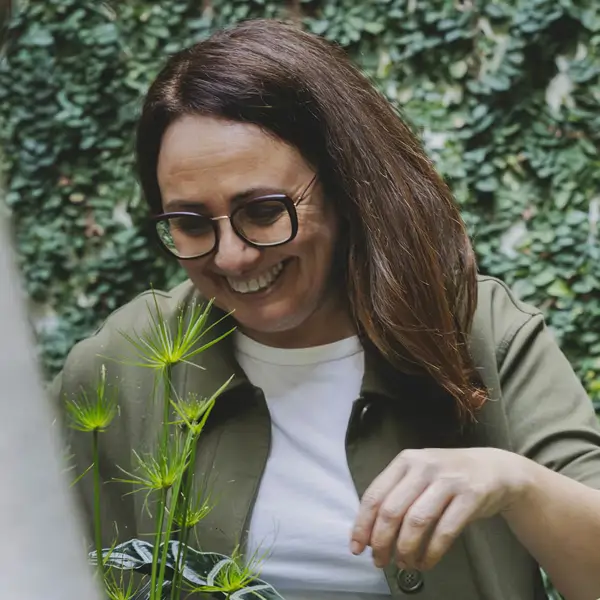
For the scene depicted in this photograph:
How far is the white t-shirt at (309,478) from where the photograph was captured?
892 millimetres

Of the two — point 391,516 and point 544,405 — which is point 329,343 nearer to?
point 544,405

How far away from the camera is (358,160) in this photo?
88 cm

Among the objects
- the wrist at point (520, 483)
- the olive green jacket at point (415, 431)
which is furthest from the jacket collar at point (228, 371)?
the wrist at point (520, 483)

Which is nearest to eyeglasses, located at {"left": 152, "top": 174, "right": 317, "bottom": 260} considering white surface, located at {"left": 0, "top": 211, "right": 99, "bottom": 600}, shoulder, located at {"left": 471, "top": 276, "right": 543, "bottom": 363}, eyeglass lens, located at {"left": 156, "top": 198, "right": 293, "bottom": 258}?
eyeglass lens, located at {"left": 156, "top": 198, "right": 293, "bottom": 258}

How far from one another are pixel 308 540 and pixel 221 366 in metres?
0.22

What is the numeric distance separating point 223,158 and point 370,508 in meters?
0.38

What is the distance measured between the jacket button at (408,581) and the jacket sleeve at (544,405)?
0.59 ft

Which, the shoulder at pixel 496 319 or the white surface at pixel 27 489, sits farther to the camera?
the shoulder at pixel 496 319

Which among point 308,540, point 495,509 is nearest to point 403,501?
point 495,509

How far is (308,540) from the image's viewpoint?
0.90m

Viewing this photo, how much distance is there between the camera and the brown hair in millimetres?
856

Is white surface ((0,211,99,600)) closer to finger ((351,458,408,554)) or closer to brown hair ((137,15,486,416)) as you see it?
finger ((351,458,408,554))

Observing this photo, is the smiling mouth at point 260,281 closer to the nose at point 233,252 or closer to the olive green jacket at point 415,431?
the nose at point 233,252

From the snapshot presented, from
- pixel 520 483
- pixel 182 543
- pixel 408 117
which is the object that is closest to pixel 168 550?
pixel 182 543
